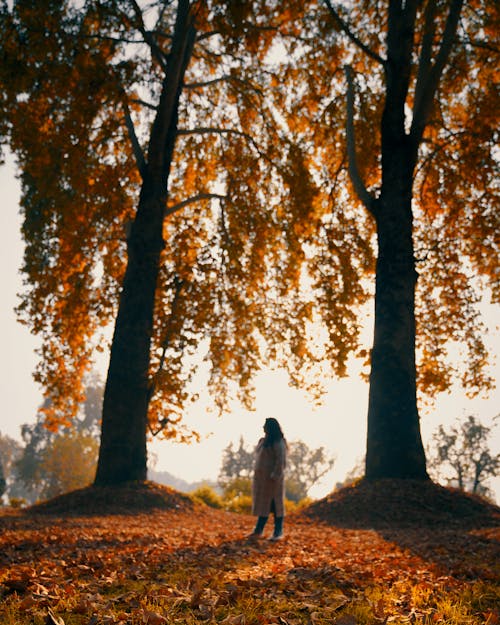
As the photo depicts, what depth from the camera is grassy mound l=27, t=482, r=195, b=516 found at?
10.0 m

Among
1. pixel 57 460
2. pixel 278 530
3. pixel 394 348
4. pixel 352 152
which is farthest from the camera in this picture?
A: pixel 57 460

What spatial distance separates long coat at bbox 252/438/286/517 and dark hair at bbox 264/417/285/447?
0.17ft

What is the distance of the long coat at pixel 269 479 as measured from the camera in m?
7.76

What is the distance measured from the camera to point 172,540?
21.3ft

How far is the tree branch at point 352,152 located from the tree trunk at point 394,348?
0.41 meters

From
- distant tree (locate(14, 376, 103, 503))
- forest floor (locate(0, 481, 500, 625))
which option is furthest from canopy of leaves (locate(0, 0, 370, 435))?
distant tree (locate(14, 376, 103, 503))

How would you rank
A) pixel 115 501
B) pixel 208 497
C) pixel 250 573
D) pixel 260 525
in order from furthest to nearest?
pixel 208 497 → pixel 115 501 → pixel 260 525 → pixel 250 573

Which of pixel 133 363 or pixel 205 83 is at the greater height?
Answer: pixel 205 83

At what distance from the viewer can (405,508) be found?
9.29m

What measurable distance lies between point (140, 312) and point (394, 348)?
5.53 m

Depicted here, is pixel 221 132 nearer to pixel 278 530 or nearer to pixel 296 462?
pixel 278 530

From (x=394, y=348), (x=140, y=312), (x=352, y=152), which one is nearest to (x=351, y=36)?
(x=352, y=152)

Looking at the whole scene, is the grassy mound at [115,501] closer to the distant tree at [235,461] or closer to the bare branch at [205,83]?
the bare branch at [205,83]

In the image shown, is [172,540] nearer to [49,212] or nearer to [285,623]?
[285,623]
